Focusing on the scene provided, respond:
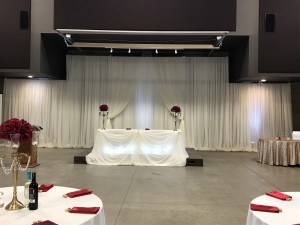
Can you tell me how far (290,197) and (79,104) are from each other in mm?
9752

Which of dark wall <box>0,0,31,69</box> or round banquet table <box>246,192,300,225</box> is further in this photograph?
dark wall <box>0,0,31,69</box>

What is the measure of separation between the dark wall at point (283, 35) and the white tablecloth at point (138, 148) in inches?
142

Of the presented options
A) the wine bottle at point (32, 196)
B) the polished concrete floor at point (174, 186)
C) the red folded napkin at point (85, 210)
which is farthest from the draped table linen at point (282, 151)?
the wine bottle at point (32, 196)

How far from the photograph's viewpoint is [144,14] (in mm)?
8617

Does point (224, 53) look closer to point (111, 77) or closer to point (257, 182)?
point (111, 77)

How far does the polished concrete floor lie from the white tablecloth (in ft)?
1.21

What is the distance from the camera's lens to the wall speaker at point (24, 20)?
9.10 metres

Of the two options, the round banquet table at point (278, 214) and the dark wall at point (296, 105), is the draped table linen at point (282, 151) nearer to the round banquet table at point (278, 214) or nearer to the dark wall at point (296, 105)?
the dark wall at point (296, 105)

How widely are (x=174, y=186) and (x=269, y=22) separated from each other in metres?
5.86

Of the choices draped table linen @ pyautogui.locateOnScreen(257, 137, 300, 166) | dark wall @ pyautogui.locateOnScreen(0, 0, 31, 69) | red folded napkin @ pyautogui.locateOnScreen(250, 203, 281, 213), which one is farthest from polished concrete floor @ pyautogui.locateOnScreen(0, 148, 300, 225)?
dark wall @ pyautogui.locateOnScreen(0, 0, 31, 69)

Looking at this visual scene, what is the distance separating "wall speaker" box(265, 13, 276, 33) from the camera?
9023mm

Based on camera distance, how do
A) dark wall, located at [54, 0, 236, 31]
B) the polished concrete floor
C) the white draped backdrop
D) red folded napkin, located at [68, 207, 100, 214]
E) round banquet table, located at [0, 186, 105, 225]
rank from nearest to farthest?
round banquet table, located at [0, 186, 105, 225] < red folded napkin, located at [68, 207, 100, 214] < the polished concrete floor < dark wall, located at [54, 0, 236, 31] < the white draped backdrop

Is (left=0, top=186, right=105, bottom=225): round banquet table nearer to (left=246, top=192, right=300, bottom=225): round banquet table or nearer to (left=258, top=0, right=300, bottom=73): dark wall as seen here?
(left=246, top=192, right=300, bottom=225): round banquet table

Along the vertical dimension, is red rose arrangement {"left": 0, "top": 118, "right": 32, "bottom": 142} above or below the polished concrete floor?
above
